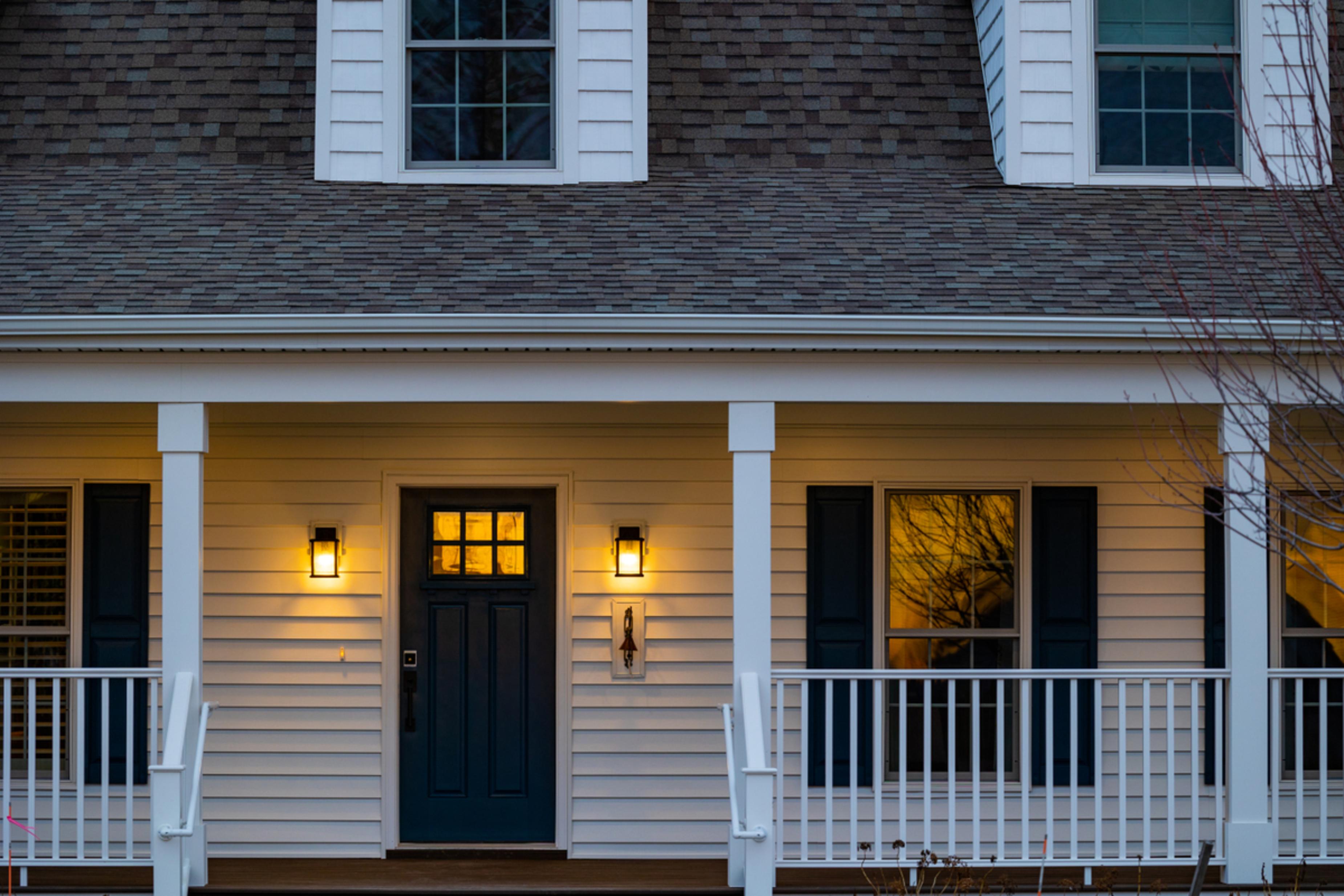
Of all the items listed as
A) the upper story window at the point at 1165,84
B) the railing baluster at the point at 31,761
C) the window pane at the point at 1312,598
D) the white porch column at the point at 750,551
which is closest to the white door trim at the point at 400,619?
the white porch column at the point at 750,551

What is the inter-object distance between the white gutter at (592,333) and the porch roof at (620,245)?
11cm

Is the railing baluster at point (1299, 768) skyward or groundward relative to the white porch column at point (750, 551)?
groundward

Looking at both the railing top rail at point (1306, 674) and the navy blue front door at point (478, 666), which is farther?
the navy blue front door at point (478, 666)

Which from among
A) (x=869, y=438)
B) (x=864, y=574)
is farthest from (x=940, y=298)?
(x=864, y=574)

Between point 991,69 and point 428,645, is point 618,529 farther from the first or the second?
point 991,69

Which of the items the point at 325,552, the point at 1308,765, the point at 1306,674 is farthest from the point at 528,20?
the point at 1308,765

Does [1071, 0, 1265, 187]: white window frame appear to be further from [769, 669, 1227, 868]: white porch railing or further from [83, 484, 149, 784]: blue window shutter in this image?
[83, 484, 149, 784]: blue window shutter

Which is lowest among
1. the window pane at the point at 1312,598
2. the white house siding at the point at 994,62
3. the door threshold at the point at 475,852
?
the door threshold at the point at 475,852

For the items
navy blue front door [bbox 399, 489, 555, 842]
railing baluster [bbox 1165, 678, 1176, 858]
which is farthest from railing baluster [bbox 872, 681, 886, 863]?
navy blue front door [bbox 399, 489, 555, 842]

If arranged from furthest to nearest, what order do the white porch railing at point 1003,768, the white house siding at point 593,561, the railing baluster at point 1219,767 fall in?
the white house siding at point 593,561, the white porch railing at point 1003,768, the railing baluster at point 1219,767

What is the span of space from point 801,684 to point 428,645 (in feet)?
6.91

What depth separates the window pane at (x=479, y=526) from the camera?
22.4ft

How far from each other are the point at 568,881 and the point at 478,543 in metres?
1.83

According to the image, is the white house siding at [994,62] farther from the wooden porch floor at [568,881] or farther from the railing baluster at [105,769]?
the railing baluster at [105,769]
